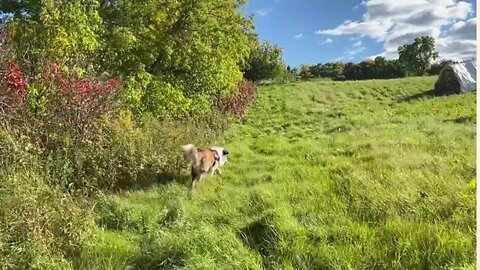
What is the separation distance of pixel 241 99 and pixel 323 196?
6.80ft

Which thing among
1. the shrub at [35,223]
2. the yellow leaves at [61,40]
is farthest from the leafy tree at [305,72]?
the yellow leaves at [61,40]

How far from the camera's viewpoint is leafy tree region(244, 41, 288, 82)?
353cm

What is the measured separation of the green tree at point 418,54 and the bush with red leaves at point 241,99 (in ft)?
6.54

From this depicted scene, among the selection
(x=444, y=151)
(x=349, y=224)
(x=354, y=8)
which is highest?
(x=354, y=8)

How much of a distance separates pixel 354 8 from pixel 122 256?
6.72 ft

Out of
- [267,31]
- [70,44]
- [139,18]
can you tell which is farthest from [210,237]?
[139,18]

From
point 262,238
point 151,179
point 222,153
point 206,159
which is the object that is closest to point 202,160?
point 206,159

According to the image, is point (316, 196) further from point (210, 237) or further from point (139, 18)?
point (139, 18)

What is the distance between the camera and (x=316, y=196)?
3012mm

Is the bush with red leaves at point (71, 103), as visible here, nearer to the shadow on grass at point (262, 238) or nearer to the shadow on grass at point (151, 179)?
the shadow on grass at point (151, 179)

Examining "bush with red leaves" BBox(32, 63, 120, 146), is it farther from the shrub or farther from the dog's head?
the dog's head

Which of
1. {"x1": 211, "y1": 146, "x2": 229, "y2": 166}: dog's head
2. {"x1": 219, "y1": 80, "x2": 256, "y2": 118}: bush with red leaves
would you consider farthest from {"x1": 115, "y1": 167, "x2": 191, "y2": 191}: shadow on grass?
{"x1": 219, "y1": 80, "x2": 256, "y2": 118}: bush with red leaves

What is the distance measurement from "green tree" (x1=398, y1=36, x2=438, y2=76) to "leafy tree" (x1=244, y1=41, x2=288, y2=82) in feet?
3.14

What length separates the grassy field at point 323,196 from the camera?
2.30m
